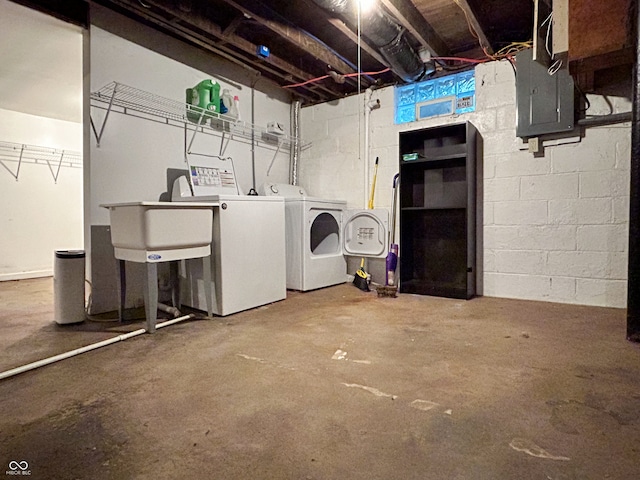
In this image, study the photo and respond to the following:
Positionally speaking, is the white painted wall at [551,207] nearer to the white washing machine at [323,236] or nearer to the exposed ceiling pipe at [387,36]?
the exposed ceiling pipe at [387,36]

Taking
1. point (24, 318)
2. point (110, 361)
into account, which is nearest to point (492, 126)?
point (110, 361)

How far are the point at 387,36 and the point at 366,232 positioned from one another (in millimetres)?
1664

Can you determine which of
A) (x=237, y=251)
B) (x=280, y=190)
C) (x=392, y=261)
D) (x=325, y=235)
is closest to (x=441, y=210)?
(x=392, y=261)

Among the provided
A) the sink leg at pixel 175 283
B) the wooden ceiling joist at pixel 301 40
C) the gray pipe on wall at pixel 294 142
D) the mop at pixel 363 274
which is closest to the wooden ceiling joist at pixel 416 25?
the wooden ceiling joist at pixel 301 40

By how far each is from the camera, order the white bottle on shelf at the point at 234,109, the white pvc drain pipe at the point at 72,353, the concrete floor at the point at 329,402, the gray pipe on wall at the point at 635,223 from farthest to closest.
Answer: the white bottle on shelf at the point at 234,109, the gray pipe on wall at the point at 635,223, the white pvc drain pipe at the point at 72,353, the concrete floor at the point at 329,402

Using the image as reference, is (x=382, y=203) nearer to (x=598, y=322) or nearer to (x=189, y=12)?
(x=598, y=322)

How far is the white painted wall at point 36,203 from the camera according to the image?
164 inches

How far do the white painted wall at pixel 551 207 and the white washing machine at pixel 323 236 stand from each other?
0.88 metres

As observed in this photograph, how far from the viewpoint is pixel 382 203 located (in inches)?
140

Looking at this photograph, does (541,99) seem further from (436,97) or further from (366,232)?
(366,232)

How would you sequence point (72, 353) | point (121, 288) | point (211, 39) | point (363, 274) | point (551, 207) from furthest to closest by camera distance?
point (363, 274)
point (211, 39)
point (551, 207)
point (121, 288)
point (72, 353)

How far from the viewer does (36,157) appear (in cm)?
440

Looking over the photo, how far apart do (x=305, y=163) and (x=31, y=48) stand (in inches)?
103

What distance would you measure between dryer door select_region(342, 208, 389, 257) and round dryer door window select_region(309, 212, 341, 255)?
3.3 inches
